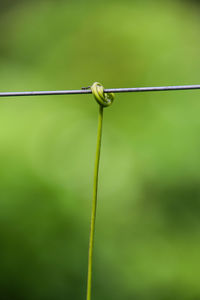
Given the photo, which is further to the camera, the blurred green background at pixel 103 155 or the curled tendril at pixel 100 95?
the blurred green background at pixel 103 155

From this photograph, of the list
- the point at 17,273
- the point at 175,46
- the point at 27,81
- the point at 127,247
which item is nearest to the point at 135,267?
the point at 127,247

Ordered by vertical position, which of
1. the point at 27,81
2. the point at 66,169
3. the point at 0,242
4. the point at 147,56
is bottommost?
the point at 0,242

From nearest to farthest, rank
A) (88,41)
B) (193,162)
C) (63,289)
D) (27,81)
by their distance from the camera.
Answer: (63,289)
(193,162)
(27,81)
(88,41)

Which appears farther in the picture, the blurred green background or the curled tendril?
the blurred green background

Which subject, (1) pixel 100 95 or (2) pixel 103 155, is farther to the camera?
(2) pixel 103 155

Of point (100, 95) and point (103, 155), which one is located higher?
point (103, 155)

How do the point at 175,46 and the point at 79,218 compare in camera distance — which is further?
the point at 175,46

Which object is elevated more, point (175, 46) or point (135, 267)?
point (175, 46)

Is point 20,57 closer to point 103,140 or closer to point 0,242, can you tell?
point 103,140
